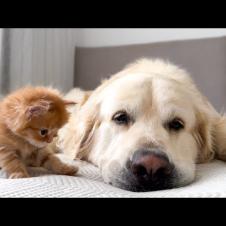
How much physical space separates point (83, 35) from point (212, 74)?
1632 millimetres

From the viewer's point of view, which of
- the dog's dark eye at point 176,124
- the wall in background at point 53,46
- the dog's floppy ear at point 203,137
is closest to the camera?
the dog's dark eye at point 176,124

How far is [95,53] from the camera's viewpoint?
4.13 meters

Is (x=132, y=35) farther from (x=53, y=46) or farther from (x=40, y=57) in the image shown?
(x=40, y=57)

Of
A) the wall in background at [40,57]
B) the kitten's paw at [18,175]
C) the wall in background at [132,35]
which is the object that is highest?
the wall in background at [132,35]

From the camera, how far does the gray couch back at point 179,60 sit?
3.62 m

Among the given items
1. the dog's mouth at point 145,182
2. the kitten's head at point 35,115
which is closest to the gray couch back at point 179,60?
the dog's mouth at point 145,182

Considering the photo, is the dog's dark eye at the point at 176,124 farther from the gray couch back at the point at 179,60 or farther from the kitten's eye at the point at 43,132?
the gray couch back at the point at 179,60

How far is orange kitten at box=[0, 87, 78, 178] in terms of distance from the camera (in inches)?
61.5

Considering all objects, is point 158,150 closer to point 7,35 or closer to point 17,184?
point 17,184

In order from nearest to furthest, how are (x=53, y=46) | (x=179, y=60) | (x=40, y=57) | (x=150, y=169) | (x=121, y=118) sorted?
1. (x=150, y=169)
2. (x=121, y=118)
3. (x=179, y=60)
4. (x=40, y=57)
5. (x=53, y=46)

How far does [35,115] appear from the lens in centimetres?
155

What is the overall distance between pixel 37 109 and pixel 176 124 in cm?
67

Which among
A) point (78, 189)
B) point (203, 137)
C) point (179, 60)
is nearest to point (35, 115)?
point (78, 189)

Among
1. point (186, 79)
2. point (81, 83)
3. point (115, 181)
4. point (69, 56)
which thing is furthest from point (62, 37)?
point (115, 181)
